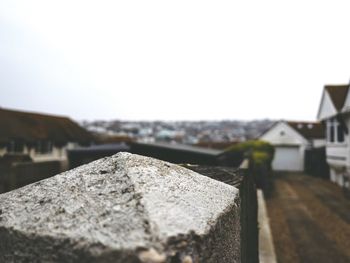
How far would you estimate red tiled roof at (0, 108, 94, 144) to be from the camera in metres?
27.2

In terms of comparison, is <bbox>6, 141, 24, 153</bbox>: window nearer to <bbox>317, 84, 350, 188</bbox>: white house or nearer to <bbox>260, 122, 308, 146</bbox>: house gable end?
<bbox>260, 122, 308, 146</bbox>: house gable end

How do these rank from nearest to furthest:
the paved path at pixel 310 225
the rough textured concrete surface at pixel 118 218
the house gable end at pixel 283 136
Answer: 1. the rough textured concrete surface at pixel 118 218
2. the paved path at pixel 310 225
3. the house gable end at pixel 283 136

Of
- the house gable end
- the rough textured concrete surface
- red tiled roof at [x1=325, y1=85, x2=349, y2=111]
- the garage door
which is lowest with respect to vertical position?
the garage door

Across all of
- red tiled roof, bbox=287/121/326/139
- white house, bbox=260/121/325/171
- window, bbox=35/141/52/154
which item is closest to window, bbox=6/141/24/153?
window, bbox=35/141/52/154

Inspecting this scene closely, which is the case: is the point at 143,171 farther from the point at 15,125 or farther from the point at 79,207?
the point at 15,125

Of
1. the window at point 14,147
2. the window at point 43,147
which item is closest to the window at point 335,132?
the window at point 14,147

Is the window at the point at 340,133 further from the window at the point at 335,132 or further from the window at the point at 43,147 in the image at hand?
the window at the point at 43,147

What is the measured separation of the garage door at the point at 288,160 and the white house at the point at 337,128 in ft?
29.9

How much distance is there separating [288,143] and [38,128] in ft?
79.1

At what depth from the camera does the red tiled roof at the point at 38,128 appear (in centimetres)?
2716

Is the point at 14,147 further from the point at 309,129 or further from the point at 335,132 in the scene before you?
the point at 309,129

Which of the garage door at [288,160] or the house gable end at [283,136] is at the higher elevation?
the house gable end at [283,136]

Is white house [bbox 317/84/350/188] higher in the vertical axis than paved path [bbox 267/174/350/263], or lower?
higher

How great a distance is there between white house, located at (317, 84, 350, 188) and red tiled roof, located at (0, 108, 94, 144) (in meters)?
23.0
